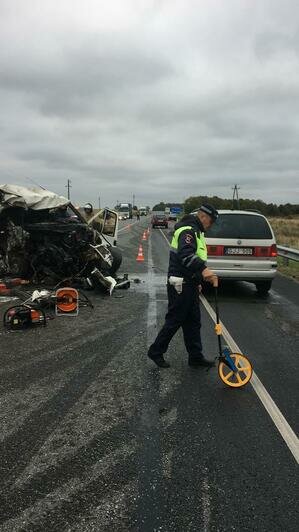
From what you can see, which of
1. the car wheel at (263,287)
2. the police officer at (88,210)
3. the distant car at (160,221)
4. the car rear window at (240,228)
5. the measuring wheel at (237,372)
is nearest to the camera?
the measuring wheel at (237,372)

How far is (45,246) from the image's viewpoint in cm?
1083

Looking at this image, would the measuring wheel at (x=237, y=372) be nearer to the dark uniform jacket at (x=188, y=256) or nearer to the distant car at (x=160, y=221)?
the dark uniform jacket at (x=188, y=256)

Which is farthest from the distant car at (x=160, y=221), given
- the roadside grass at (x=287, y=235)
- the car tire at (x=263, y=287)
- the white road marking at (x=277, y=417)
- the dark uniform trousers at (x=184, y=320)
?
the white road marking at (x=277, y=417)

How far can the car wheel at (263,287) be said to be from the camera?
10494mm

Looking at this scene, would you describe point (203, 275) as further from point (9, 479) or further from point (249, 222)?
point (249, 222)

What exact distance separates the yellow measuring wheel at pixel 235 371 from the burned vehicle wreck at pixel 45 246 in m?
5.80

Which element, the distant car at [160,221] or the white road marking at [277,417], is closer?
the white road marking at [277,417]

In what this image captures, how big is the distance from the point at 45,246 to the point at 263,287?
4.83 metres

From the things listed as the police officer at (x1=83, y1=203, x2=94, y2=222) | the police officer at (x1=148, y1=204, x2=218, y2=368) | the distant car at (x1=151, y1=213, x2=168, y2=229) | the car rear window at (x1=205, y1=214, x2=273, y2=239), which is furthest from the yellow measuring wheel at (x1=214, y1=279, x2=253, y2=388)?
the distant car at (x1=151, y1=213, x2=168, y2=229)

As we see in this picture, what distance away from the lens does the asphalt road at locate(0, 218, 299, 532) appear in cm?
278

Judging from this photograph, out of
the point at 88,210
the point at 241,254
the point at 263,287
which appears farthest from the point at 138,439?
the point at 88,210

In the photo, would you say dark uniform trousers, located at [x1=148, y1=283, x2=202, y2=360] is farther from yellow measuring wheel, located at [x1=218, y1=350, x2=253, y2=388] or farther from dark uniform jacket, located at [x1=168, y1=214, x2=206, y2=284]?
yellow measuring wheel, located at [x1=218, y1=350, x2=253, y2=388]

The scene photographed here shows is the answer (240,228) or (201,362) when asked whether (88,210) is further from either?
(201,362)

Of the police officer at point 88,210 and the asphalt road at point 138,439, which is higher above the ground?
the police officer at point 88,210
